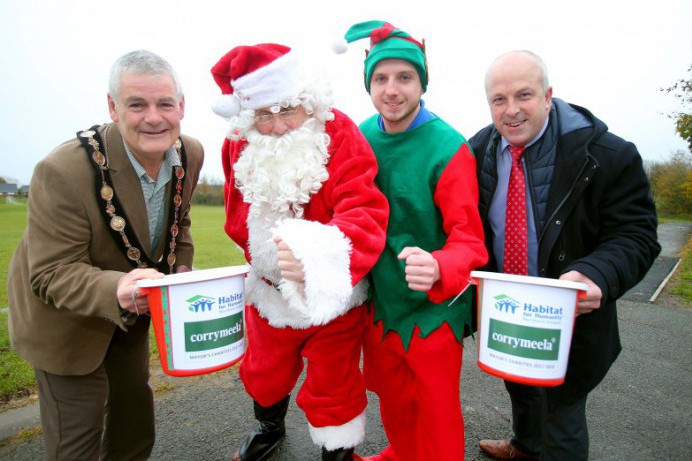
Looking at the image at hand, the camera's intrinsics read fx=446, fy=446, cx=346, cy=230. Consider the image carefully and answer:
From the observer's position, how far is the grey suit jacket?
1.87m

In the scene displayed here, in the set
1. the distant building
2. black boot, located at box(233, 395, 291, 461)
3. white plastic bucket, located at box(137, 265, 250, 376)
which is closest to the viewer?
white plastic bucket, located at box(137, 265, 250, 376)

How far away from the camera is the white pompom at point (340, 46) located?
7.81 ft

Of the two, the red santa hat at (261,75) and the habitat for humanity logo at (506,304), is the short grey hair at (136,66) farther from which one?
→ the habitat for humanity logo at (506,304)

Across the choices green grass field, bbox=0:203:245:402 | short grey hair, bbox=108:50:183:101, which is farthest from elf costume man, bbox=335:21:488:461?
green grass field, bbox=0:203:245:402

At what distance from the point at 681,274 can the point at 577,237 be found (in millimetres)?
9317

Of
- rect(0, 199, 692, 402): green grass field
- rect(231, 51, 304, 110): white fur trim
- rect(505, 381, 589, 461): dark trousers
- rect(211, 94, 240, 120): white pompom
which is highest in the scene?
rect(231, 51, 304, 110): white fur trim

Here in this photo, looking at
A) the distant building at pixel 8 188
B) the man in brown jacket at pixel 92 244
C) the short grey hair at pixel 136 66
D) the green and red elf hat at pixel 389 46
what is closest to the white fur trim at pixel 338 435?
the man in brown jacket at pixel 92 244

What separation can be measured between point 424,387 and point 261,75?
1.65 meters

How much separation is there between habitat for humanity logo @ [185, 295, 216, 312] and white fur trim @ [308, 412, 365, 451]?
93 cm

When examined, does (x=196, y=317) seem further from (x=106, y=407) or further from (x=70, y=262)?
(x=106, y=407)

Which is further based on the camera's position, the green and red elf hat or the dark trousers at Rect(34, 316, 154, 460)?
the green and red elf hat

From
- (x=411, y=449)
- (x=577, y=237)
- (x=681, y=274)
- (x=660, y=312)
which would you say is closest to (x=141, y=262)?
(x=411, y=449)

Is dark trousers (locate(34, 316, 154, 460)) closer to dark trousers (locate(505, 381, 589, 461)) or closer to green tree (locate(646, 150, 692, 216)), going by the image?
dark trousers (locate(505, 381, 589, 461))

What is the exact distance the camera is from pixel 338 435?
2.28 metres
